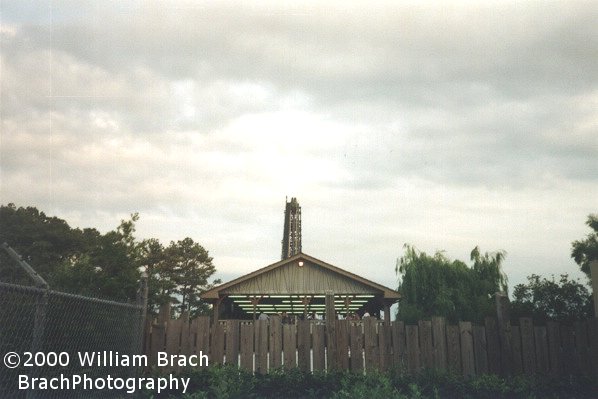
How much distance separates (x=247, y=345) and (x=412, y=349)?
3.16 meters

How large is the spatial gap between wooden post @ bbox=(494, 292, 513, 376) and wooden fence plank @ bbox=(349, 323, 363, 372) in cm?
256

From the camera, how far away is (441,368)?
969 centimetres

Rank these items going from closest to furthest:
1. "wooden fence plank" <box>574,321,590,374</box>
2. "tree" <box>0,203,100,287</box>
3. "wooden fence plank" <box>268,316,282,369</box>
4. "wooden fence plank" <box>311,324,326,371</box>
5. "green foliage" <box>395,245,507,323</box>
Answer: "wooden fence plank" <box>574,321,590,374</box> < "wooden fence plank" <box>311,324,326,371</box> < "wooden fence plank" <box>268,316,282,369</box> < "green foliage" <box>395,245,507,323</box> < "tree" <box>0,203,100,287</box>

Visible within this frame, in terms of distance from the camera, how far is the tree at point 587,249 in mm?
22567

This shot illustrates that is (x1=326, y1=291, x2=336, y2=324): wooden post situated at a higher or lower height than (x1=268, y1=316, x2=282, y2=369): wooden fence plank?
higher

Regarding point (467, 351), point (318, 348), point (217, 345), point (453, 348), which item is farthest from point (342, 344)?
point (217, 345)

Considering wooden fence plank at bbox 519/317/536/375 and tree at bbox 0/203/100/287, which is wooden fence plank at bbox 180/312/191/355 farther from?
tree at bbox 0/203/100/287

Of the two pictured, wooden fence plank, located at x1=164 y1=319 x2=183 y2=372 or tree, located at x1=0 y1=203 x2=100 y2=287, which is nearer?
wooden fence plank, located at x1=164 y1=319 x2=183 y2=372

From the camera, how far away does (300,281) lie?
86.2 ft

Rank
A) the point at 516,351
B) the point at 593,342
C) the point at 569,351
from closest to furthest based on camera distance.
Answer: the point at 593,342
the point at 569,351
the point at 516,351

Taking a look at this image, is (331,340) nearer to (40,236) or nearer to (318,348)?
(318,348)

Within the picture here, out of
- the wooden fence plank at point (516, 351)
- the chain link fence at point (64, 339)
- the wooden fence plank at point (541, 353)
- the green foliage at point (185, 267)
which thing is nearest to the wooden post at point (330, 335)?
the wooden fence plank at point (516, 351)

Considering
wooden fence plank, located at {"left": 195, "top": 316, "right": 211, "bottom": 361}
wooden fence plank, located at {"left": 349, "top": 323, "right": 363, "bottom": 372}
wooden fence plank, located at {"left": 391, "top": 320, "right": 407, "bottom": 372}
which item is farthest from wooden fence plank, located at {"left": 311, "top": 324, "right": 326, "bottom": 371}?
wooden fence plank, located at {"left": 195, "top": 316, "right": 211, "bottom": 361}

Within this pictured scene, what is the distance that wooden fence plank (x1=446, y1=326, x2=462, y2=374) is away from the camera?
9.95 metres
